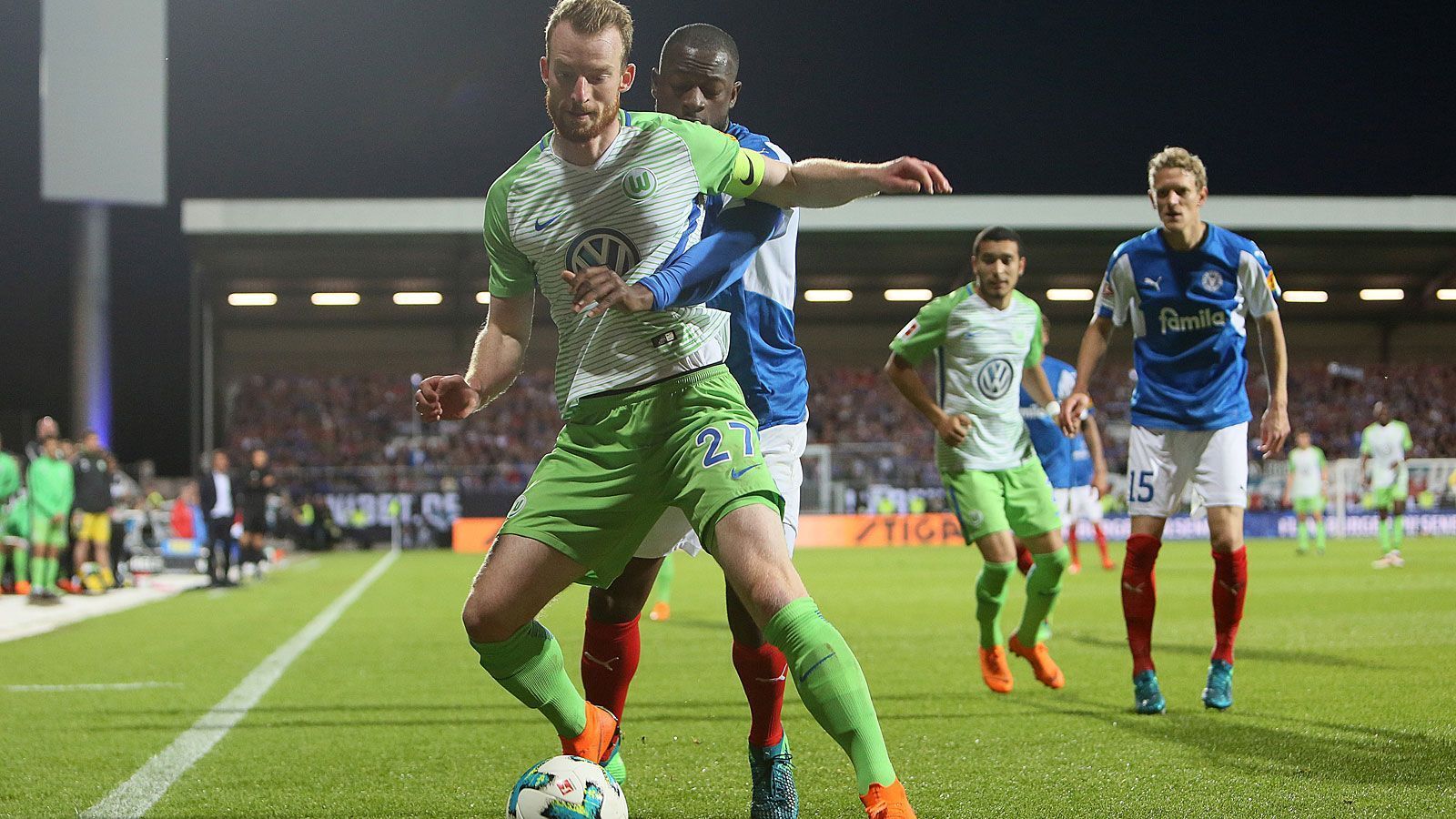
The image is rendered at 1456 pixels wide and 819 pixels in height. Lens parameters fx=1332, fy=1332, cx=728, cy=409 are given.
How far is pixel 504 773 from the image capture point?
435cm

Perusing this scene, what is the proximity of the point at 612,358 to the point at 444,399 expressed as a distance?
41 centimetres

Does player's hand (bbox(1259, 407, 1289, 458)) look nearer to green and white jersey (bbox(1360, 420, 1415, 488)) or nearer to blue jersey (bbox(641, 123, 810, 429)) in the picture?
blue jersey (bbox(641, 123, 810, 429))

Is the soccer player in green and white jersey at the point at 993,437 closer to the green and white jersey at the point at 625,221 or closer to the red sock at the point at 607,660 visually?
the red sock at the point at 607,660

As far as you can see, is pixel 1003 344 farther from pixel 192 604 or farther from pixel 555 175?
pixel 192 604

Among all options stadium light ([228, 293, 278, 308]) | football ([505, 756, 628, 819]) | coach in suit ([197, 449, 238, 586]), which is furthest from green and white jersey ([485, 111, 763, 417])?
stadium light ([228, 293, 278, 308])

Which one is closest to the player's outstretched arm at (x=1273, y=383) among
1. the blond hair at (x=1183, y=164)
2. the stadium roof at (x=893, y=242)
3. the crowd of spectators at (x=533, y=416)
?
the blond hair at (x=1183, y=164)

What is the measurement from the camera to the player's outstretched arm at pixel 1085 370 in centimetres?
520

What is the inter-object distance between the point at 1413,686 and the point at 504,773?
13.4 ft

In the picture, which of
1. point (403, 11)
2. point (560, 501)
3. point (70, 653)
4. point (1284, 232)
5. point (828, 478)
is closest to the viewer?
point (560, 501)

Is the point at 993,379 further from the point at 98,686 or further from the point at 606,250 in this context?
the point at 98,686

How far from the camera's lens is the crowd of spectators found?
115 ft

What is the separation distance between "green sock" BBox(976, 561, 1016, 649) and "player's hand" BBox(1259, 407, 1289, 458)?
1.52 m

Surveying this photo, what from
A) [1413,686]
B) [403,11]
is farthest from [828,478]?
[1413,686]

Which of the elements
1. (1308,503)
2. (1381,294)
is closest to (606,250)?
(1308,503)
